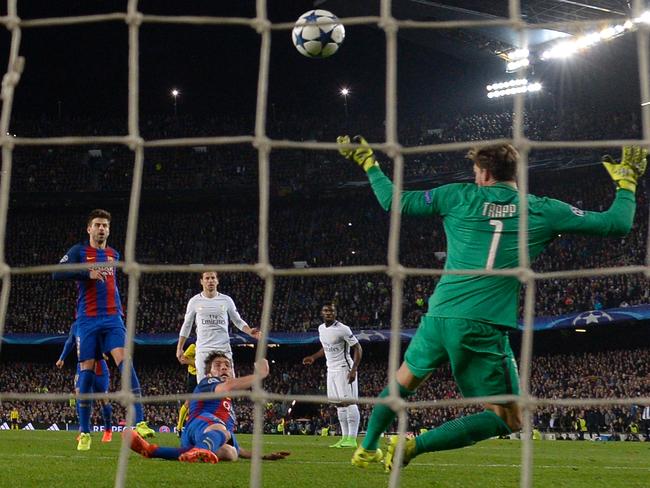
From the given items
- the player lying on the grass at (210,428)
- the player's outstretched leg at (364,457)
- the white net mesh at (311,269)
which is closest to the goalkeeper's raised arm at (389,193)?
the white net mesh at (311,269)

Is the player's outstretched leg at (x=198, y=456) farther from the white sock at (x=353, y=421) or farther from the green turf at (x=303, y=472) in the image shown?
the white sock at (x=353, y=421)

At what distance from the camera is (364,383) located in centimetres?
2770

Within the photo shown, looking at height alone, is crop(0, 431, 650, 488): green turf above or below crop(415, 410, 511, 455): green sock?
below

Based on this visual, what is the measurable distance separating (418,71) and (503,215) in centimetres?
3132

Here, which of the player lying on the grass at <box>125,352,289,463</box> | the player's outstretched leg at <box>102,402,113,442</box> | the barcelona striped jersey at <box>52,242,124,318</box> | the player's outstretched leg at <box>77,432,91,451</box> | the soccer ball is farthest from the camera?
the player's outstretched leg at <box>102,402,113,442</box>

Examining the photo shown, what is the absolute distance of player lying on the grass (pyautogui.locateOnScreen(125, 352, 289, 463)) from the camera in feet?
20.6

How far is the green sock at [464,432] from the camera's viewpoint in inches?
177

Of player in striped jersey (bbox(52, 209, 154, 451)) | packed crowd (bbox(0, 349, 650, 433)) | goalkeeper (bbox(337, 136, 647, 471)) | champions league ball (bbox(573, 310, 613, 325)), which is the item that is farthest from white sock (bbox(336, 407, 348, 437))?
champions league ball (bbox(573, 310, 613, 325))

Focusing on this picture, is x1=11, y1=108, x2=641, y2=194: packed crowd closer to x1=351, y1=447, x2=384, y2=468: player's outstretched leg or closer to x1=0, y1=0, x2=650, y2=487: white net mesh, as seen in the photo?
x1=351, y1=447, x2=384, y2=468: player's outstretched leg

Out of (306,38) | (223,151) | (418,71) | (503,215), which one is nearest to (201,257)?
(223,151)

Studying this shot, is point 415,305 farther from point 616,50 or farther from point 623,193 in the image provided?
point 623,193

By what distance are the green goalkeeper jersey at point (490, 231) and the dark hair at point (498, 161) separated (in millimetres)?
69

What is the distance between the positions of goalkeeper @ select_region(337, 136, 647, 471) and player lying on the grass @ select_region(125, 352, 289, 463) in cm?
216

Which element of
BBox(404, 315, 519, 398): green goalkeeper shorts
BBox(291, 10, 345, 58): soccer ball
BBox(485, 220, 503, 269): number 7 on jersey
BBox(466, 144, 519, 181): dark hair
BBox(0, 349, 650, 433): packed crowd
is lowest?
BBox(0, 349, 650, 433): packed crowd
